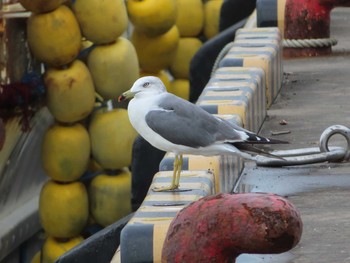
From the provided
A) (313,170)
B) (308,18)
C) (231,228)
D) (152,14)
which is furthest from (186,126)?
(152,14)

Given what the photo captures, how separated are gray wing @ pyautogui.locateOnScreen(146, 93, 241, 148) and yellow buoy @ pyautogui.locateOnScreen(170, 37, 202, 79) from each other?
844 cm

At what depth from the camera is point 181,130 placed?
513 centimetres

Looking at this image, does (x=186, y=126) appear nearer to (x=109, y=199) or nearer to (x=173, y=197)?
(x=173, y=197)

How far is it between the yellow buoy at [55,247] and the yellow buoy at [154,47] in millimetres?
2661

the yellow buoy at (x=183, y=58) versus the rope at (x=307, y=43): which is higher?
the rope at (x=307, y=43)

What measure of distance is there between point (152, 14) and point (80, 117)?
1.78m

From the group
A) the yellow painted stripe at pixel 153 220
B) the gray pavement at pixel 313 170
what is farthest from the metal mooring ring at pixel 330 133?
the yellow painted stripe at pixel 153 220

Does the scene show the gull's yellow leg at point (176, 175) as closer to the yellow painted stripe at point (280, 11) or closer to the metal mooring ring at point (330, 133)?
the metal mooring ring at point (330, 133)

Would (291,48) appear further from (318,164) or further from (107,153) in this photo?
(318,164)

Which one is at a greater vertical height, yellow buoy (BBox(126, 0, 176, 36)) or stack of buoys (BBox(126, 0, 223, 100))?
yellow buoy (BBox(126, 0, 176, 36))

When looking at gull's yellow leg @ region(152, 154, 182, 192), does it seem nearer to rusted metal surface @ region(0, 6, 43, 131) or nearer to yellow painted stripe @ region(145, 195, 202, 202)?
yellow painted stripe @ region(145, 195, 202, 202)

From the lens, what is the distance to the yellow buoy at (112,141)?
1062 centimetres

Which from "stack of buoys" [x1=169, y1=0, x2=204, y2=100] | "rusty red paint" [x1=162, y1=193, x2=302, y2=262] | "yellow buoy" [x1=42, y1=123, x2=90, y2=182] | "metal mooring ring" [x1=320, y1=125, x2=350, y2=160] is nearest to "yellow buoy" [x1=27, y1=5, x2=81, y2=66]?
"yellow buoy" [x1=42, y1=123, x2=90, y2=182]

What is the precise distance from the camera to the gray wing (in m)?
5.11
